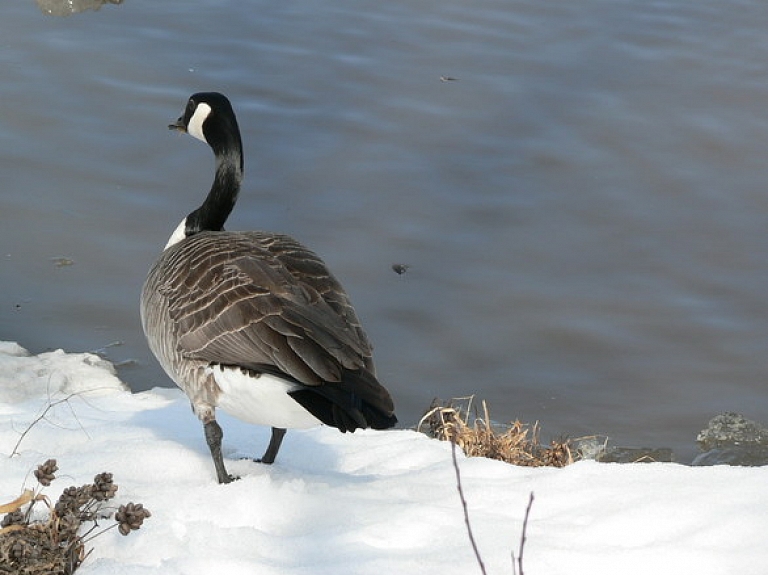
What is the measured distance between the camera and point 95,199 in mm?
8148

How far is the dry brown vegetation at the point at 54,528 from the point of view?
3412 mm

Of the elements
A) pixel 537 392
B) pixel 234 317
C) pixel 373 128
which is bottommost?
pixel 537 392

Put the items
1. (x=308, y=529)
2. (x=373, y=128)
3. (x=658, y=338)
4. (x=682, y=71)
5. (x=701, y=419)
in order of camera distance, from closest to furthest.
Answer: (x=308, y=529), (x=701, y=419), (x=658, y=338), (x=373, y=128), (x=682, y=71)

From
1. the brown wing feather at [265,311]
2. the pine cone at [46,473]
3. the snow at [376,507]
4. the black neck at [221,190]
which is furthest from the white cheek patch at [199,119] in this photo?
the pine cone at [46,473]

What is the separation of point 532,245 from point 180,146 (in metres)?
2.77

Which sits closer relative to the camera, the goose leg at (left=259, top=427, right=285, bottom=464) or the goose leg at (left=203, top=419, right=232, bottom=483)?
the goose leg at (left=203, top=419, right=232, bottom=483)

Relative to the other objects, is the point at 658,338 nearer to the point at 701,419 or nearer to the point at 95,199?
the point at 701,419

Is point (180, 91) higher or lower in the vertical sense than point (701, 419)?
higher

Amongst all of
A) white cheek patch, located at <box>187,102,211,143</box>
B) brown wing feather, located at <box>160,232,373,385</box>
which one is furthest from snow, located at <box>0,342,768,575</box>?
white cheek patch, located at <box>187,102,211,143</box>

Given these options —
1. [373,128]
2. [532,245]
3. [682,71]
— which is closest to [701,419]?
[532,245]

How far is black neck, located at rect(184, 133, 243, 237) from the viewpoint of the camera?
5434mm

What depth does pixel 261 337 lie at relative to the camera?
409 centimetres

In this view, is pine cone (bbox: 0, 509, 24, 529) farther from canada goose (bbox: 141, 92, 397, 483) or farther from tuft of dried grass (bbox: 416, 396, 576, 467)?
tuft of dried grass (bbox: 416, 396, 576, 467)

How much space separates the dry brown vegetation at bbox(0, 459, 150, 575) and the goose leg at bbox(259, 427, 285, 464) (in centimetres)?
106
